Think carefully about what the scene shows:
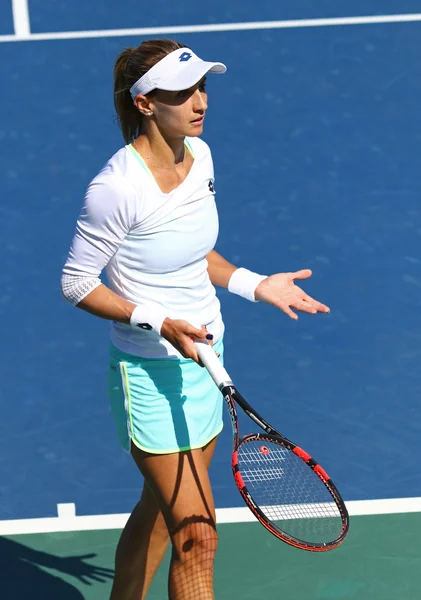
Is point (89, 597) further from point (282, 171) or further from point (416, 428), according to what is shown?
point (282, 171)

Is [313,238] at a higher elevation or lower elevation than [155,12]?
lower

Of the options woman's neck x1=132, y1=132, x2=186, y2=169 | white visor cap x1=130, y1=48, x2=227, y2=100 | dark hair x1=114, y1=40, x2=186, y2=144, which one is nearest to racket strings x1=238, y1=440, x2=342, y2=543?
woman's neck x1=132, y1=132, x2=186, y2=169

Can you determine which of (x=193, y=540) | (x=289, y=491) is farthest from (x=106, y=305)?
(x=289, y=491)

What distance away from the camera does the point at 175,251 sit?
327 centimetres

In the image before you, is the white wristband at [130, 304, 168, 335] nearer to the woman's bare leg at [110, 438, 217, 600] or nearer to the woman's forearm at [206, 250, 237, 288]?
the woman's forearm at [206, 250, 237, 288]

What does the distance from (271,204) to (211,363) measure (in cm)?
162

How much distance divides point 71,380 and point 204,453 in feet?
4.34

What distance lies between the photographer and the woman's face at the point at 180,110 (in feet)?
10.6

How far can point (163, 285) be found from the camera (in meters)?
3.31

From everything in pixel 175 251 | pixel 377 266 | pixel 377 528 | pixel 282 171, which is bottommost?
pixel 377 528

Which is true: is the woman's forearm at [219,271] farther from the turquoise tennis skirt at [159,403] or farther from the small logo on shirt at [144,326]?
the small logo on shirt at [144,326]

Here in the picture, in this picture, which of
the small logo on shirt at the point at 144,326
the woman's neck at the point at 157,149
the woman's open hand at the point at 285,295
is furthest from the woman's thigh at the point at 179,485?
the woman's neck at the point at 157,149

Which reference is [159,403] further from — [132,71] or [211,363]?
[132,71]

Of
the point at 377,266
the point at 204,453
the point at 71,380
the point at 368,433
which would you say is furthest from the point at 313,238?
the point at 204,453
